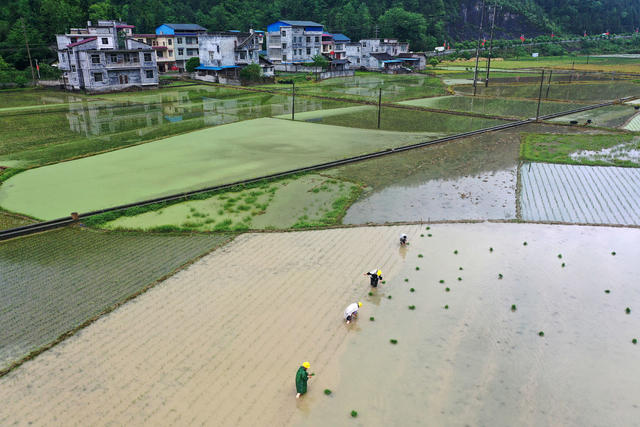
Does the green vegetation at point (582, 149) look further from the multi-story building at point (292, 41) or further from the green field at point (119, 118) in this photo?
the multi-story building at point (292, 41)

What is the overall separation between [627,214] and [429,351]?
13.7 metres

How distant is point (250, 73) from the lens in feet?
207

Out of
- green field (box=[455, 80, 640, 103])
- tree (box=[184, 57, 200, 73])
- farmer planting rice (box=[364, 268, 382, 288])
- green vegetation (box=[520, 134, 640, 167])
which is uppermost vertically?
tree (box=[184, 57, 200, 73])

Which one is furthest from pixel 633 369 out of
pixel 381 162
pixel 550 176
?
pixel 381 162

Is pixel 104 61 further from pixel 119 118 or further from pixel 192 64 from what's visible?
pixel 119 118

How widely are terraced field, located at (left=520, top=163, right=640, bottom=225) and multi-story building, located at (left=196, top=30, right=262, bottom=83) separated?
170 ft

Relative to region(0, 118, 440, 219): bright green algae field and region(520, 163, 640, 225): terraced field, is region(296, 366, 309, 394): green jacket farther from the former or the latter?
region(0, 118, 440, 219): bright green algae field

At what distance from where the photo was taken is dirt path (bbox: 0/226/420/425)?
893 cm

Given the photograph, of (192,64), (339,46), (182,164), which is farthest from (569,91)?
(192,64)

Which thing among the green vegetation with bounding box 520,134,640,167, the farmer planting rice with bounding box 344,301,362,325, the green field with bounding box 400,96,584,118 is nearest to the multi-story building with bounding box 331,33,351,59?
the green field with bounding box 400,96,584,118

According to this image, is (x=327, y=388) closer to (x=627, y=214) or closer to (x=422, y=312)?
(x=422, y=312)

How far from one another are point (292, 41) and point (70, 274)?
7249 cm

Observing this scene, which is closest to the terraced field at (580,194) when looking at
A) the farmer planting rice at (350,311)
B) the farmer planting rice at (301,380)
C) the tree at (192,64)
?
the farmer planting rice at (350,311)

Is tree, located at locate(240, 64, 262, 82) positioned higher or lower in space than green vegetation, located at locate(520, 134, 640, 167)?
higher
